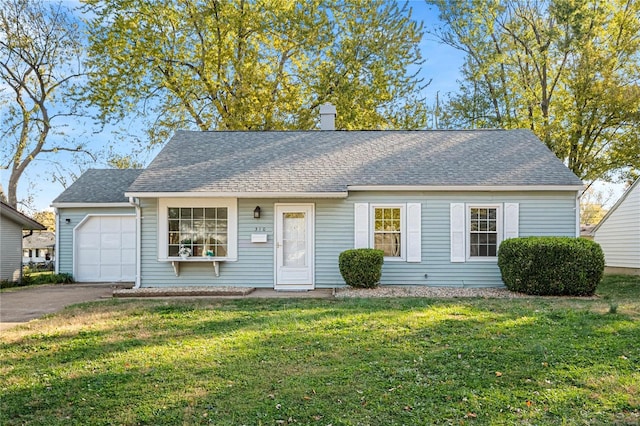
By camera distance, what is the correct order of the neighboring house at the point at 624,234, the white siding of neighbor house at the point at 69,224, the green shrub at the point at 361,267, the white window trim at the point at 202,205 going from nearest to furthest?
the green shrub at the point at 361,267
the white window trim at the point at 202,205
the white siding of neighbor house at the point at 69,224
the neighboring house at the point at 624,234

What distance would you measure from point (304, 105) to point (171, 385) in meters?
18.6

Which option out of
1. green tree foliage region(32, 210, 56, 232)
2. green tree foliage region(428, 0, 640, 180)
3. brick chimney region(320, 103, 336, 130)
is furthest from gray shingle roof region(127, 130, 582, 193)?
green tree foliage region(32, 210, 56, 232)

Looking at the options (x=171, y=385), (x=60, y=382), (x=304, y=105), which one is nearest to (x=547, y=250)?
(x=171, y=385)

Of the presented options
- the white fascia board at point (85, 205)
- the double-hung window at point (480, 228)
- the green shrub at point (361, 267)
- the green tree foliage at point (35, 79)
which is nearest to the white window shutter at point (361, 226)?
the green shrub at point (361, 267)

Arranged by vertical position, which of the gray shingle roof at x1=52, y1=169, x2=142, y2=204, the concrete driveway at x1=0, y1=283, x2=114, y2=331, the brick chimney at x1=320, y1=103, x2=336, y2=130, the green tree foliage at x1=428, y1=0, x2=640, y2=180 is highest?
the green tree foliage at x1=428, y1=0, x2=640, y2=180

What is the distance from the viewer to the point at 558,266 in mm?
9023

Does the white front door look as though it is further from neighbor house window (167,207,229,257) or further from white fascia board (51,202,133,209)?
white fascia board (51,202,133,209)

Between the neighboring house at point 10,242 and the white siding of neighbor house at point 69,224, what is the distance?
1858mm

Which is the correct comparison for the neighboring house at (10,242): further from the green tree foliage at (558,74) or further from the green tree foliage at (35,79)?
the green tree foliage at (558,74)

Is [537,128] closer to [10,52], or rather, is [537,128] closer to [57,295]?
[57,295]

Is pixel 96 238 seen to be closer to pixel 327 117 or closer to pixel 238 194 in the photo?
pixel 238 194

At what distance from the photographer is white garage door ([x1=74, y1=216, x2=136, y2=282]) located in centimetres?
1326

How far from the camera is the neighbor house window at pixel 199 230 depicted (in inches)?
416

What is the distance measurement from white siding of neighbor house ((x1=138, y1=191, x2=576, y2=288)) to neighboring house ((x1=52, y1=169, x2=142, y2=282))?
3.17 metres
